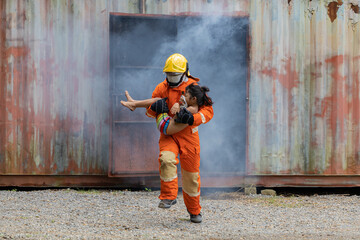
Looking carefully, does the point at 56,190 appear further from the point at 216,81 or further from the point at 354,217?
the point at 354,217

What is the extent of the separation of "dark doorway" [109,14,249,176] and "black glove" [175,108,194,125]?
259 centimetres

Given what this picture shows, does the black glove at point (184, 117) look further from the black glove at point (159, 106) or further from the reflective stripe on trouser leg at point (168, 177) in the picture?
the reflective stripe on trouser leg at point (168, 177)

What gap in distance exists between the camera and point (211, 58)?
8.12 meters

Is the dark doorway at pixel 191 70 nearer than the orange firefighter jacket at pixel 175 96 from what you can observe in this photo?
No

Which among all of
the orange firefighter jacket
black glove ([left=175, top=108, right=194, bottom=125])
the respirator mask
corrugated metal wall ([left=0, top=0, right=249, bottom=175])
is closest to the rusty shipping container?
corrugated metal wall ([left=0, top=0, right=249, bottom=175])

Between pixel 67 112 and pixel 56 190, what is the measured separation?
1.20m

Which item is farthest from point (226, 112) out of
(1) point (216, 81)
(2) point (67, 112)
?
(2) point (67, 112)

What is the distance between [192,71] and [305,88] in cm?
183

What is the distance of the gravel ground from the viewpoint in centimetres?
517

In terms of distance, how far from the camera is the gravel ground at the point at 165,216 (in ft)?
17.0

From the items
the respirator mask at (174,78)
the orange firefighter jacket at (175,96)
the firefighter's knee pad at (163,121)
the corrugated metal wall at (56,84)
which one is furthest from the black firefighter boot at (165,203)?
the corrugated metal wall at (56,84)

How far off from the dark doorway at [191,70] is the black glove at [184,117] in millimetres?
2589

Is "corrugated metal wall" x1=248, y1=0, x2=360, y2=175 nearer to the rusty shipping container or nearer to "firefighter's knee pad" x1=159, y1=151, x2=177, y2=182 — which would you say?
the rusty shipping container

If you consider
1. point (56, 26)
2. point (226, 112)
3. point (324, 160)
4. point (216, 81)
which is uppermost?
point (56, 26)
